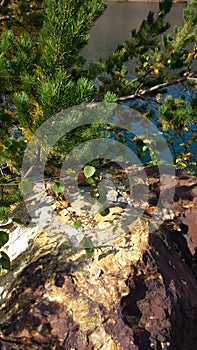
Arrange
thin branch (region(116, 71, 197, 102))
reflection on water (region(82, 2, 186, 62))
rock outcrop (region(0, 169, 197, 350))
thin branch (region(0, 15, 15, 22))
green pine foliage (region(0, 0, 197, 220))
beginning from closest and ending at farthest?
1. green pine foliage (region(0, 0, 197, 220))
2. rock outcrop (region(0, 169, 197, 350))
3. thin branch (region(0, 15, 15, 22))
4. thin branch (region(116, 71, 197, 102))
5. reflection on water (region(82, 2, 186, 62))

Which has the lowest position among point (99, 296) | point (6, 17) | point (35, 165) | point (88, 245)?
point (99, 296)

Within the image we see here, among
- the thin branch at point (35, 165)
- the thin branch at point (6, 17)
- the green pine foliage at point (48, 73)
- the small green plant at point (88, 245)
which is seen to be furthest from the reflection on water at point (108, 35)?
the small green plant at point (88, 245)

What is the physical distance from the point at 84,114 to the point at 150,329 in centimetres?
212

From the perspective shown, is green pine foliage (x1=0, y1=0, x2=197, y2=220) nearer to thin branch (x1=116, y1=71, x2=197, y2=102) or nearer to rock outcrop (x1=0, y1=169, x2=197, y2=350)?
thin branch (x1=116, y1=71, x2=197, y2=102)

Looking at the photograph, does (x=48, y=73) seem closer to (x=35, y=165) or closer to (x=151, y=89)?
(x=35, y=165)

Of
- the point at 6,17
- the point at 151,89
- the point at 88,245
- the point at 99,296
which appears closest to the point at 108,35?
the point at 151,89

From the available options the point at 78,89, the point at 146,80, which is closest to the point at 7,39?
the point at 78,89

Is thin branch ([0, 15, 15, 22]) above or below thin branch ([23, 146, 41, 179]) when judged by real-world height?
above

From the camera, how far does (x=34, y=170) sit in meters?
3.45

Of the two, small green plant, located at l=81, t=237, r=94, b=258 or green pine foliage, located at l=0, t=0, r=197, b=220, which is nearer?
green pine foliage, located at l=0, t=0, r=197, b=220

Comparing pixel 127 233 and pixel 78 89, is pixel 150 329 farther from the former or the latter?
pixel 78 89

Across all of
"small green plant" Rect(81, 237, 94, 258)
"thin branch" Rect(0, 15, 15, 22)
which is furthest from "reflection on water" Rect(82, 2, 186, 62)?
"small green plant" Rect(81, 237, 94, 258)

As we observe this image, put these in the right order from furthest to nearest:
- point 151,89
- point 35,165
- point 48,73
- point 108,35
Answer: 1. point 108,35
2. point 151,89
3. point 35,165
4. point 48,73

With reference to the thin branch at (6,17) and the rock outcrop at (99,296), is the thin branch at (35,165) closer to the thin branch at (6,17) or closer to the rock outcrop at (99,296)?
the rock outcrop at (99,296)
